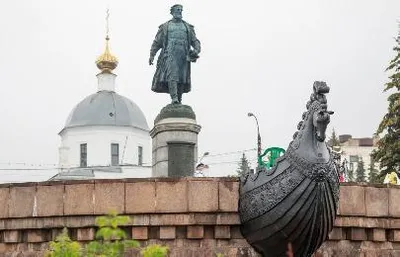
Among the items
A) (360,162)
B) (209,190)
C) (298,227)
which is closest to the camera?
(298,227)

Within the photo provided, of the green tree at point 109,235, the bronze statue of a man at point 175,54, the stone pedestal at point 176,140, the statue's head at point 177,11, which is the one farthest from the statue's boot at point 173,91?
the green tree at point 109,235

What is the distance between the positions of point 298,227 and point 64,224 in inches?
114


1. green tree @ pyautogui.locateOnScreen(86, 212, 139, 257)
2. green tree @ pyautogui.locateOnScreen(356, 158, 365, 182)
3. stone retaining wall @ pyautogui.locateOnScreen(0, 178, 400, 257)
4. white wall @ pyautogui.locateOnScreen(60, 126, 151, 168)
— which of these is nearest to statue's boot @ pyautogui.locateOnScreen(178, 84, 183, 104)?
stone retaining wall @ pyautogui.locateOnScreen(0, 178, 400, 257)

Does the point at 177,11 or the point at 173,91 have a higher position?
the point at 177,11

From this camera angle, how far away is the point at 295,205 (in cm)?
853

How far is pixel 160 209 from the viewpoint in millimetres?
9625

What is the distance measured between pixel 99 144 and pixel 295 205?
138ft

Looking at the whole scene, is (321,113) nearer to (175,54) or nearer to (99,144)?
(175,54)

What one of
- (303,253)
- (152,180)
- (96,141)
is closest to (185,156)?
(152,180)

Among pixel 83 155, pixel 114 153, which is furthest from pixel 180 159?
pixel 83 155

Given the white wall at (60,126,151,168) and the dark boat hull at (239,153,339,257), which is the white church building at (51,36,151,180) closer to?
the white wall at (60,126,151,168)

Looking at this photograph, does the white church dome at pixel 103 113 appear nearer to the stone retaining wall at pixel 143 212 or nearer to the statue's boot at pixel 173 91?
the statue's boot at pixel 173 91

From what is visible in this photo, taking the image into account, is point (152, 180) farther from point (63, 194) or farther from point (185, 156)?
point (185, 156)

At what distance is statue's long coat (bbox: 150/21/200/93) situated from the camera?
13992 millimetres
